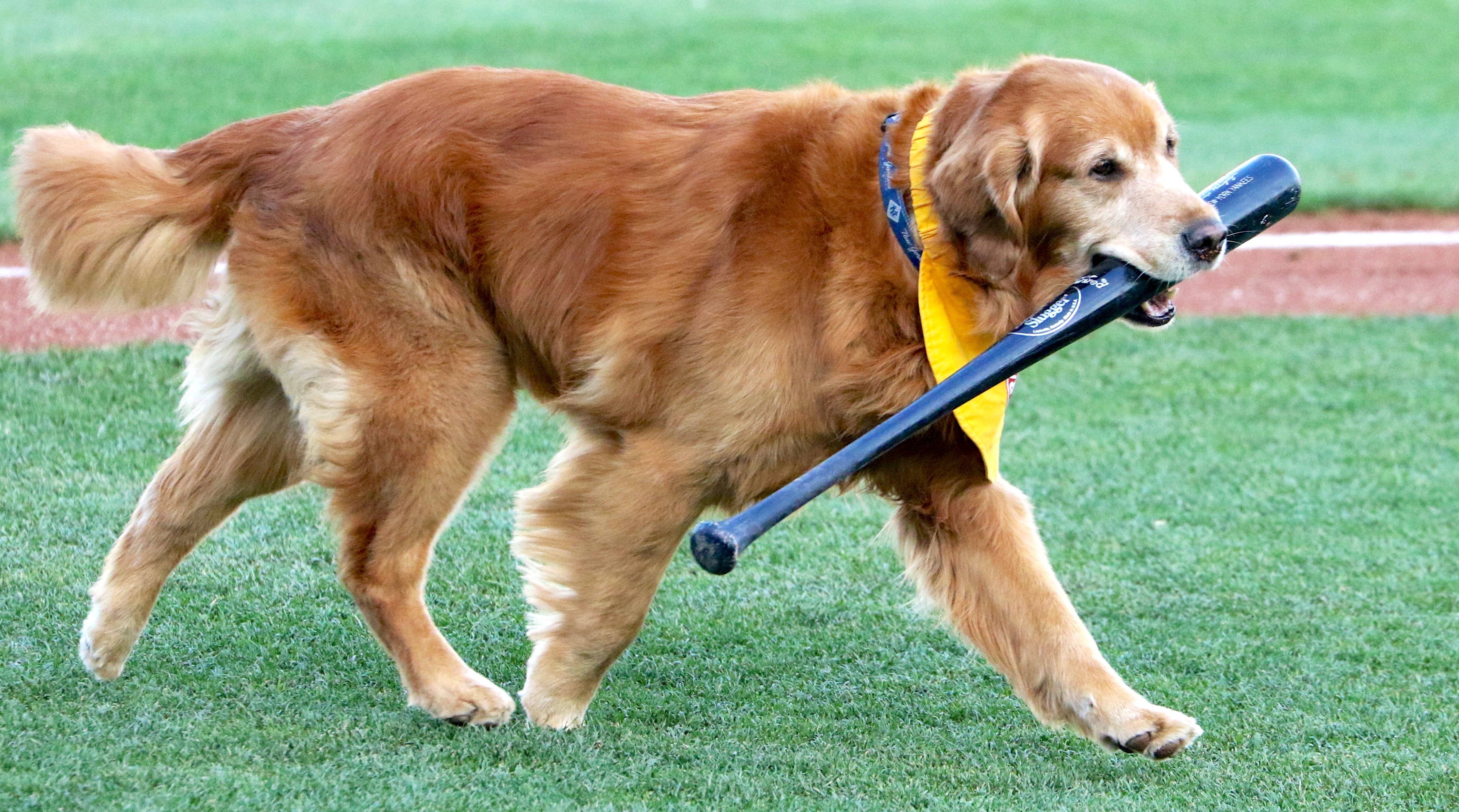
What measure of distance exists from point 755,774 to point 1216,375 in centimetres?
466

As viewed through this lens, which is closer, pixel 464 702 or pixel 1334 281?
pixel 464 702

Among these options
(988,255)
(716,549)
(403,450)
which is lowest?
(403,450)

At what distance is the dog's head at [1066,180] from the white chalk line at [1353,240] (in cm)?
713

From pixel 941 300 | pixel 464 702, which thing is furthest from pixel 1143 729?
pixel 464 702

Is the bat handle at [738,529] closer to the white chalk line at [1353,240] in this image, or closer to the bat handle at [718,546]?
the bat handle at [718,546]

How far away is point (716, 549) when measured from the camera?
3.31 m

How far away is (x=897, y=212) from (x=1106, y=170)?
Result: 0.48m

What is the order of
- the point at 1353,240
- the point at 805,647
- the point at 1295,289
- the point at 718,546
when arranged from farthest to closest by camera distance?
the point at 1353,240
the point at 1295,289
the point at 805,647
the point at 718,546

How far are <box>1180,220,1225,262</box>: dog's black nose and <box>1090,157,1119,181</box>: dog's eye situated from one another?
214mm

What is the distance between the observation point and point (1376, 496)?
597 centimetres

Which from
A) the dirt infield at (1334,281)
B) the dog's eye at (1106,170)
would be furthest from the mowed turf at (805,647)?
the dirt infield at (1334,281)

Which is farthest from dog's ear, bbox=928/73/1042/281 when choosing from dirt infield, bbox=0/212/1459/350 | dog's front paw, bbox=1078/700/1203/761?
dirt infield, bbox=0/212/1459/350

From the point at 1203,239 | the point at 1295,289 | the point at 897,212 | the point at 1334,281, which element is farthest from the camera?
the point at 1334,281

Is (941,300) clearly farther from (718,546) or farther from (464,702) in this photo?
(464,702)
